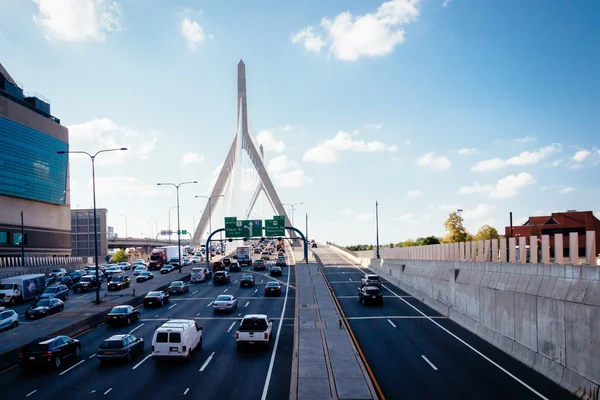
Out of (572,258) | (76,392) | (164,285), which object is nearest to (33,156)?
(164,285)

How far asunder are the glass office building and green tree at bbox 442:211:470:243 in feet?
246

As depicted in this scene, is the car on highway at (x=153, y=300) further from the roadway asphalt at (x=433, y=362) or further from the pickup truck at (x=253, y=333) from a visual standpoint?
the pickup truck at (x=253, y=333)

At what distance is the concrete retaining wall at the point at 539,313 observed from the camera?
1781cm

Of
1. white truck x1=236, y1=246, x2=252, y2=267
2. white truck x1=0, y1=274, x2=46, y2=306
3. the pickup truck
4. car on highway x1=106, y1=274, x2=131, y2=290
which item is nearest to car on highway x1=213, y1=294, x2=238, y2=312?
the pickup truck

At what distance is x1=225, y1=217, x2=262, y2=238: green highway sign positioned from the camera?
249 ft

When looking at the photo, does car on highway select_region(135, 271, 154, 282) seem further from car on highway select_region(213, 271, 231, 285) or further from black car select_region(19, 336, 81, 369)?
black car select_region(19, 336, 81, 369)

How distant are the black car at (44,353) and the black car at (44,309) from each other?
50.5 feet

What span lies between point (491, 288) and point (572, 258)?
20.3 feet

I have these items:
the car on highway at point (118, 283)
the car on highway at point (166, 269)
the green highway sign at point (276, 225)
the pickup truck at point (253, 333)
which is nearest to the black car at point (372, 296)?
the pickup truck at point (253, 333)

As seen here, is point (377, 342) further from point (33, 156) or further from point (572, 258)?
point (33, 156)

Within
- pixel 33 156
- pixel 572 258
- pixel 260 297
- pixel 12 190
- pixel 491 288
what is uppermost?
pixel 33 156

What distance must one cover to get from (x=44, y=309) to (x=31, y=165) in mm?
61470

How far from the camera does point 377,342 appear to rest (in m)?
26.7

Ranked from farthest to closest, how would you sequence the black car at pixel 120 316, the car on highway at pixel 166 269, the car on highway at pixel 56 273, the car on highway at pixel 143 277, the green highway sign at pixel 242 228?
the green highway sign at pixel 242 228
the car on highway at pixel 166 269
the car on highway at pixel 56 273
the car on highway at pixel 143 277
the black car at pixel 120 316
